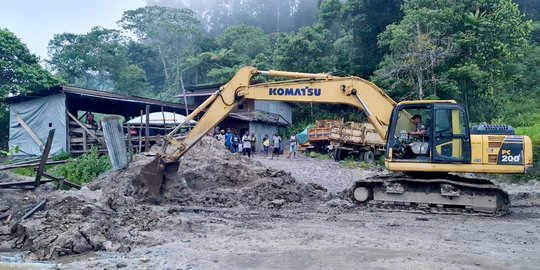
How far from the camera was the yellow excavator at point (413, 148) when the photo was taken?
1036 centimetres

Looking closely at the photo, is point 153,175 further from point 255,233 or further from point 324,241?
point 324,241

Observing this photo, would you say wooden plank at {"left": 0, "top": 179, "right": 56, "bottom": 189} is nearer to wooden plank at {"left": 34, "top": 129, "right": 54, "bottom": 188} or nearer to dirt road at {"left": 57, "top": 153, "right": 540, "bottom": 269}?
wooden plank at {"left": 34, "top": 129, "right": 54, "bottom": 188}

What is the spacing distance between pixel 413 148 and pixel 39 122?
17.2m

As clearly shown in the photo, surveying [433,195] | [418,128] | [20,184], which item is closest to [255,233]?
[433,195]

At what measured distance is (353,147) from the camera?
80.4ft

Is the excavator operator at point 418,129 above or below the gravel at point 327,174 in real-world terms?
above

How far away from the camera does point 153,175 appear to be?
11609 mm

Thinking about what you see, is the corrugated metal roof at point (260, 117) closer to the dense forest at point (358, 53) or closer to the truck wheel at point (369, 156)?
the dense forest at point (358, 53)

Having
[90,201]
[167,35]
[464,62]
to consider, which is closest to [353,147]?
[464,62]

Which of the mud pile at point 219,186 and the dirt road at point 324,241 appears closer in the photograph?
the dirt road at point 324,241

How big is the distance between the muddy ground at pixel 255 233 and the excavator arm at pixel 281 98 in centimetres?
69

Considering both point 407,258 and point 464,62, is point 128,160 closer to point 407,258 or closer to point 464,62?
point 407,258

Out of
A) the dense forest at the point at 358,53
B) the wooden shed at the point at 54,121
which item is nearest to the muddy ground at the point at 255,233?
the wooden shed at the point at 54,121

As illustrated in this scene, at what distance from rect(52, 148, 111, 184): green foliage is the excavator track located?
7.98 metres
